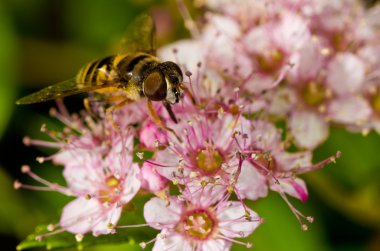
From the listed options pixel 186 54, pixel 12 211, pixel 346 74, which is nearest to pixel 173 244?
pixel 186 54

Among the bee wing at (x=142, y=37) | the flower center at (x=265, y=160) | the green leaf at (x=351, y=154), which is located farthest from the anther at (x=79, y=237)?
the green leaf at (x=351, y=154)

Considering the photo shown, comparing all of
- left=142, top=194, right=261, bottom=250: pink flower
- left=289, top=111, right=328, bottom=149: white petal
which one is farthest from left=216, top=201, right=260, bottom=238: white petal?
left=289, top=111, right=328, bottom=149: white petal

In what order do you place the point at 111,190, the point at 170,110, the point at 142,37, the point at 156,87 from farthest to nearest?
the point at 142,37 < the point at 111,190 < the point at 170,110 < the point at 156,87

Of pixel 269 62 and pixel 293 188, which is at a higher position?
pixel 269 62

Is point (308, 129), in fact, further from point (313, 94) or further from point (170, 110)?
point (170, 110)

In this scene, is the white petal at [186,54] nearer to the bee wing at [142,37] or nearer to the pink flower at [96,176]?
the bee wing at [142,37]

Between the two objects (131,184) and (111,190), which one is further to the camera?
(111,190)

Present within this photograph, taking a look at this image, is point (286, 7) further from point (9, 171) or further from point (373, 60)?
point (9, 171)

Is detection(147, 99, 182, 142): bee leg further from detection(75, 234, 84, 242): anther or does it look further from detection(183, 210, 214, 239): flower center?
detection(75, 234, 84, 242): anther
